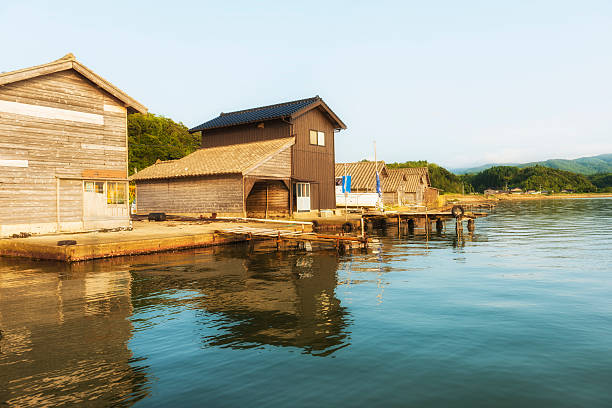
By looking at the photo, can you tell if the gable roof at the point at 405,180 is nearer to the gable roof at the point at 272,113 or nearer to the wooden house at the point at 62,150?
the gable roof at the point at 272,113

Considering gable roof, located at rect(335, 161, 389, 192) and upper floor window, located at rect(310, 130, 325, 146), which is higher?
upper floor window, located at rect(310, 130, 325, 146)

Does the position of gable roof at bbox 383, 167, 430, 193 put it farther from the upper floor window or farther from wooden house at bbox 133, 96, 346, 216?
the upper floor window

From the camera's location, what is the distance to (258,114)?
35156 millimetres

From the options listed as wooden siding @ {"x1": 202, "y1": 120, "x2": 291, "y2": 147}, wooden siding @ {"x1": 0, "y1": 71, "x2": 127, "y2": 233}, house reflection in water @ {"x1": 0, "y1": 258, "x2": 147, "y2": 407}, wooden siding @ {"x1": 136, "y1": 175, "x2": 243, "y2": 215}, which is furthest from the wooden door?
wooden siding @ {"x1": 202, "y1": 120, "x2": 291, "y2": 147}

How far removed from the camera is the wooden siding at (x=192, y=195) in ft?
93.7

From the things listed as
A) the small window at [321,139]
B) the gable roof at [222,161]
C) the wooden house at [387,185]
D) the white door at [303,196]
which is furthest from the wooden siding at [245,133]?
the wooden house at [387,185]

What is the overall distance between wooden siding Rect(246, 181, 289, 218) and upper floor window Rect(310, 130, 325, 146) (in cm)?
477

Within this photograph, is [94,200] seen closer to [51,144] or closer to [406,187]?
[51,144]

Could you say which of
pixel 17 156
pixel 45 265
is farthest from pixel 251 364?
pixel 17 156

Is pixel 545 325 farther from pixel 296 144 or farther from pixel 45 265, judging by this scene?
pixel 296 144

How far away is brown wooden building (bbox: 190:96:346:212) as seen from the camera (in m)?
32.0

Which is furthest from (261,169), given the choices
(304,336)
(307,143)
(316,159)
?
(304,336)

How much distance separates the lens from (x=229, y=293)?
11.2 meters

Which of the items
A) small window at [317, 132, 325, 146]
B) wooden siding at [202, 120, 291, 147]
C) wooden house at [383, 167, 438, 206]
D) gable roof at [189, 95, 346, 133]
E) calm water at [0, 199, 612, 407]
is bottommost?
calm water at [0, 199, 612, 407]
